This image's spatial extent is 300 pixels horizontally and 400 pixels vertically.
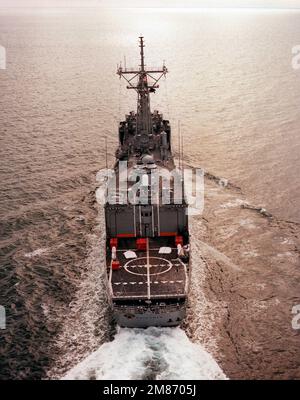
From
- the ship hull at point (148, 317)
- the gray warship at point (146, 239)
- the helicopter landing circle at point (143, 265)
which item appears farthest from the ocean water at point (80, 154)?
the helicopter landing circle at point (143, 265)

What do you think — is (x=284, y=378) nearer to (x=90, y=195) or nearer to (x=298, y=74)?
(x=90, y=195)

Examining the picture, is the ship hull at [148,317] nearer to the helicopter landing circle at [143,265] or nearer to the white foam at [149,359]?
the white foam at [149,359]

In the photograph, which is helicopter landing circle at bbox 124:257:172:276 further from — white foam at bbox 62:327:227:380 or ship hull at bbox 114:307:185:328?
white foam at bbox 62:327:227:380

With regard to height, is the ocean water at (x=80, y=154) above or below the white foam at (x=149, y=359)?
above

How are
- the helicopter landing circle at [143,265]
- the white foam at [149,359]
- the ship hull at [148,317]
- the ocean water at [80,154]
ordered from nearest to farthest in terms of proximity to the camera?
the white foam at [149,359] → the ship hull at [148,317] → the helicopter landing circle at [143,265] → the ocean water at [80,154]

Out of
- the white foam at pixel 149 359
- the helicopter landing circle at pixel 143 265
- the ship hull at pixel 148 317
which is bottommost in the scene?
the white foam at pixel 149 359

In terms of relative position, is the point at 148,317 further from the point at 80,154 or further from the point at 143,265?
the point at 80,154

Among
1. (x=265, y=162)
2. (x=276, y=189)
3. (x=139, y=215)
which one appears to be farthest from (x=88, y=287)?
(x=265, y=162)
